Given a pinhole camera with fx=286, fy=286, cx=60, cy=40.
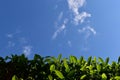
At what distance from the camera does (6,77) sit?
784 cm

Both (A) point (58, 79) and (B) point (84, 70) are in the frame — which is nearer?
(A) point (58, 79)

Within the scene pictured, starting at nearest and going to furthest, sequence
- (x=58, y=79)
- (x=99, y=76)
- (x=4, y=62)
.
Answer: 1. (x=58, y=79)
2. (x=99, y=76)
3. (x=4, y=62)

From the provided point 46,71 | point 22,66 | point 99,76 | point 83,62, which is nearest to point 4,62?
point 22,66

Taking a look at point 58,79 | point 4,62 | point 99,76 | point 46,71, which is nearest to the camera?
point 58,79

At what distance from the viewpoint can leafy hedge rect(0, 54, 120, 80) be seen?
25.2 feet

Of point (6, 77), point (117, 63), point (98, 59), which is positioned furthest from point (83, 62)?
point (6, 77)

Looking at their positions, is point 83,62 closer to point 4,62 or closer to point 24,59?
point 24,59

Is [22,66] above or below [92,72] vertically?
above

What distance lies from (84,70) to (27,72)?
64.7 inches

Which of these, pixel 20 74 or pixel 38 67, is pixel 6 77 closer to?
pixel 20 74

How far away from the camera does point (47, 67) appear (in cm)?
806

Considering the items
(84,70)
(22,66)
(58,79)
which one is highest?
(22,66)

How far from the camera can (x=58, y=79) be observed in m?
6.77

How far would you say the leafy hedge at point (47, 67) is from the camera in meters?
7.69
